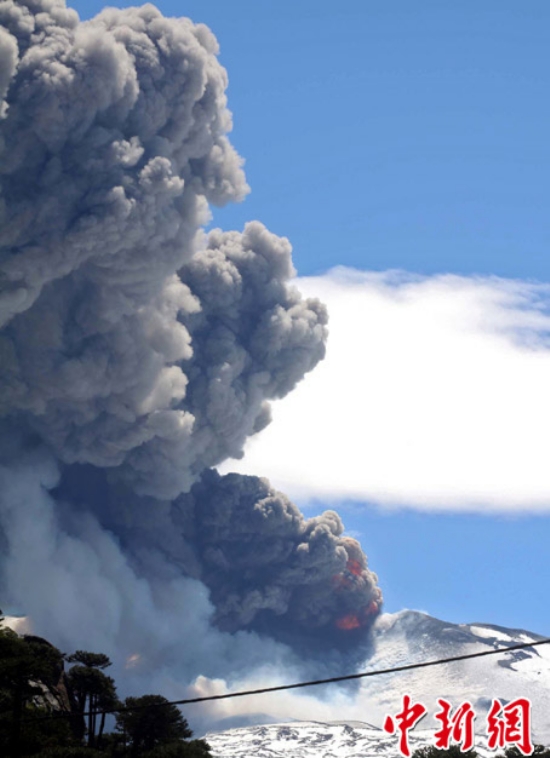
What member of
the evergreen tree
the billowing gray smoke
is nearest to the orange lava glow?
the billowing gray smoke

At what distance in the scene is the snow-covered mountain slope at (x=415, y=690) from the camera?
14200 cm

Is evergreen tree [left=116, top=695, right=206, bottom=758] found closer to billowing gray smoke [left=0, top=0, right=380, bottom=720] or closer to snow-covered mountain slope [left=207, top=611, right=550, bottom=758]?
billowing gray smoke [left=0, top=0, right=380, bottom=720]

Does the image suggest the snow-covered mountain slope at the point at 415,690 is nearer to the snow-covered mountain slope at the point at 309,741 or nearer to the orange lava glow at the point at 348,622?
the snow-covered mountain slope at the point at 309,741

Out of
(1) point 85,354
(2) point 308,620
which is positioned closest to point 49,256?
(1) point 85,354

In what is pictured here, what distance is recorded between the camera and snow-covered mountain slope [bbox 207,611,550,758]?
14200cm

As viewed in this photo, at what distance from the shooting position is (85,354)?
275 ft

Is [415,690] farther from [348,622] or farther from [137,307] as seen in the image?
[137,307]

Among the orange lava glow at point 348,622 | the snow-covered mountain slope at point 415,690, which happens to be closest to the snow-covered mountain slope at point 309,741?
the snow-covered mountain slope at point 415,690

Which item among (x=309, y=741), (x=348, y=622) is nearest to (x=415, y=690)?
(x=309, y=741)

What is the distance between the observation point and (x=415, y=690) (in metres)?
166

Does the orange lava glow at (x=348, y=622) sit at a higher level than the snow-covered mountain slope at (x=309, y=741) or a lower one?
higher

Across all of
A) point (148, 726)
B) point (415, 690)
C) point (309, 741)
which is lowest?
point (148, 726)

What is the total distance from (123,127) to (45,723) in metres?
50.0

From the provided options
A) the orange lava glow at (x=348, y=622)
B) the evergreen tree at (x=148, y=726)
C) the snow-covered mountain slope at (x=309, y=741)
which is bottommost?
the evergreen tree at (x=148, y=726)
